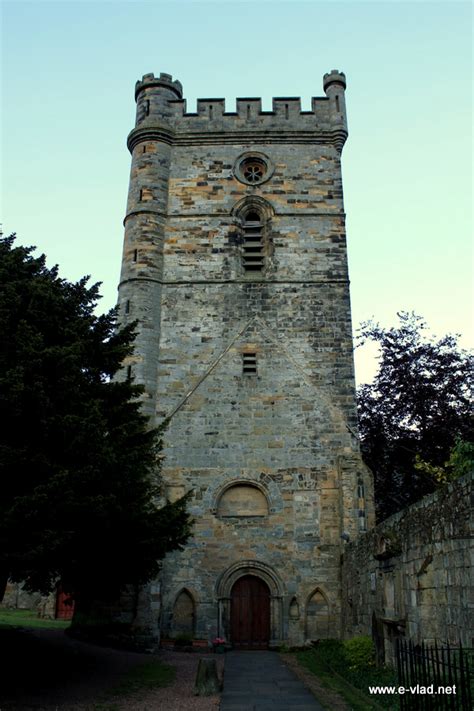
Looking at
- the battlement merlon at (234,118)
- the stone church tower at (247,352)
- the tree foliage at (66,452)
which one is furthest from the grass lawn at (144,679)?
the battlement merlon at (234,118)

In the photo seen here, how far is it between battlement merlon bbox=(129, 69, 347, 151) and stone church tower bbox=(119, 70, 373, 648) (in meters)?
0.05

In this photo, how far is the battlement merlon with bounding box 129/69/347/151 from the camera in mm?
22766

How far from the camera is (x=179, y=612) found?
54.7ft

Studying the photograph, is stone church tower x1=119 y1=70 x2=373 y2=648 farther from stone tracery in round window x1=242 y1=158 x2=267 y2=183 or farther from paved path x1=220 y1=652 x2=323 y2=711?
paved path x1=220 y1=652 x2=323 y2=711

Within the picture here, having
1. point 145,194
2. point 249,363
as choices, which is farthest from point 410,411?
point 145,194

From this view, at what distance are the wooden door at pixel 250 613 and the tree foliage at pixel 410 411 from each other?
7256 mm

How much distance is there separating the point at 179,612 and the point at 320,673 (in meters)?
5.55

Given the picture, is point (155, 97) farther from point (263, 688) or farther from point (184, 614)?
point (263, 688)

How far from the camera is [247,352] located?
63.8 feet

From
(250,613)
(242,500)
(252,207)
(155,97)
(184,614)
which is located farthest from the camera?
(155,97)

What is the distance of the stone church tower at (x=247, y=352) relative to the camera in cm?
1691

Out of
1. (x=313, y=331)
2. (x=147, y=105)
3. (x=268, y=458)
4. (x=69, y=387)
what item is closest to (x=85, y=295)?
(x=69, y=387)

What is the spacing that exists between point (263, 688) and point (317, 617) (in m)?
6.54

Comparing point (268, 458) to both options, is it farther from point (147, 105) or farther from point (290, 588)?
point (147, 105)
